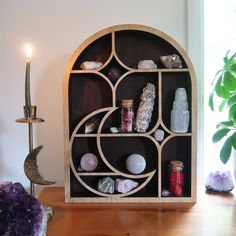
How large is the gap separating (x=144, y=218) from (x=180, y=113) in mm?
366

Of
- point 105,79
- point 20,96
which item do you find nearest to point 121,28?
point 105,79

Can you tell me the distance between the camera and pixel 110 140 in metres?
1.21

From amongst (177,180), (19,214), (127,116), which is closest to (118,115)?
(127,116)

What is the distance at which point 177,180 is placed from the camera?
112cm

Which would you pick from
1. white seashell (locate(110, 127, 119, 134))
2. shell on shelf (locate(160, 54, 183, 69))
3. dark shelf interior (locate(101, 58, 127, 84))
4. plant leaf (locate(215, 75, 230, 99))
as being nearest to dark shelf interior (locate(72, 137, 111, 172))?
white seashell (locate(110, 127, 119, 134))

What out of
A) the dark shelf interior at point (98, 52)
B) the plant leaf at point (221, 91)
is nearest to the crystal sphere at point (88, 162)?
the dark shelf interior at point (98, 52)

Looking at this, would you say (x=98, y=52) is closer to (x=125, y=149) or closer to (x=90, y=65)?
(x=90, y=65)

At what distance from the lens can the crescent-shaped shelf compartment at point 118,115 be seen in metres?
1.09

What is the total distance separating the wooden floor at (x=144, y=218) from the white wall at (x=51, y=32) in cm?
40

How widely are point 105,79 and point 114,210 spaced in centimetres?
43

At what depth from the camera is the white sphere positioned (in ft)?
3.67

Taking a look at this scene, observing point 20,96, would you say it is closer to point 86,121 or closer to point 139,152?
point 86,121

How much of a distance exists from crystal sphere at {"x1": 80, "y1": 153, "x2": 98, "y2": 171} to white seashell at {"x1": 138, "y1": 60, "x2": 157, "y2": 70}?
0.36 metres

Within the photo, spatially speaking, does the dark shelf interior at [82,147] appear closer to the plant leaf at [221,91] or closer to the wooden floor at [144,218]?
the wooden floor at [144,218]
